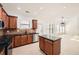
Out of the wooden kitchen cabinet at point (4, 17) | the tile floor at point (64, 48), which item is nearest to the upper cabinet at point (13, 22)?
the wooden kitchen cabinet at point (4, 17)

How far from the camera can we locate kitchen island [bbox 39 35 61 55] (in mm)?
2578

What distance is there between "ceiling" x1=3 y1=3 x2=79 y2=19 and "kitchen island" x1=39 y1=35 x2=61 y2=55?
462 millimetres

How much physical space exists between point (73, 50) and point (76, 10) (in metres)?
0.86

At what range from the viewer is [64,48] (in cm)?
257

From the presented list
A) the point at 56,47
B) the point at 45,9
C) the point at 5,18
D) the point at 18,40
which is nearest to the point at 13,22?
the point at 5,18

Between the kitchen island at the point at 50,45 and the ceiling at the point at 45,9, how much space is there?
46 centimetres

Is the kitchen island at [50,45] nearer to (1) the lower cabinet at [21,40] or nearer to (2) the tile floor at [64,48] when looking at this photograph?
(2) the tile floor at [64,48]

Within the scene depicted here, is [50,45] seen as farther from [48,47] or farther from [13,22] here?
[13,22]

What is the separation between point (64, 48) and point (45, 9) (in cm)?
94

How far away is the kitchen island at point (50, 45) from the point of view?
2.58 metres

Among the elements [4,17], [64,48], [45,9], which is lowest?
[64,48]
